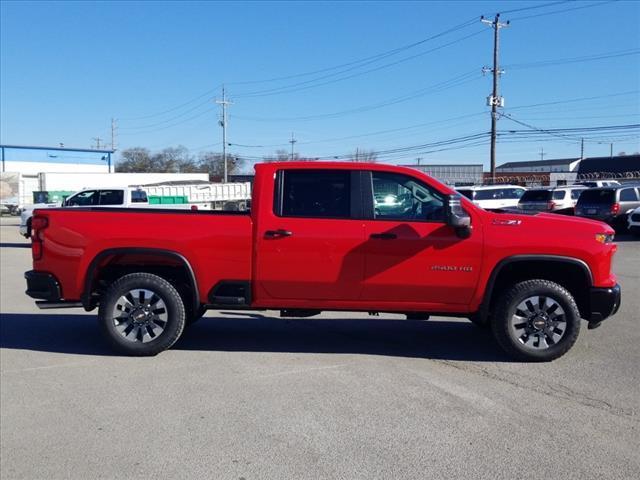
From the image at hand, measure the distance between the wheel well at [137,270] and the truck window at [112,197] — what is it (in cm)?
1524

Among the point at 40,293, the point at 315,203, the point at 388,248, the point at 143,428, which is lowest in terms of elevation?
the point at 143,428

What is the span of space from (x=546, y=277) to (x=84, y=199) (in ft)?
59.8

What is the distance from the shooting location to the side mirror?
5918 millimetres

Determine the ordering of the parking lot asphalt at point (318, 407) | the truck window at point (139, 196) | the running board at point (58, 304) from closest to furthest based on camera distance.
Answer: the parking lot asphalt at point (318, 407) < the running board at point (58, 304) < the truck window at point (139, 196)

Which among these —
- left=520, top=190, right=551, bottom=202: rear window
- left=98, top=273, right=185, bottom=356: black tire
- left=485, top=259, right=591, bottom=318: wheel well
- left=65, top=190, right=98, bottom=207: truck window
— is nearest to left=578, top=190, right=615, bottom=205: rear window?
left=520, top=190, right=551, bottom=202: rear window

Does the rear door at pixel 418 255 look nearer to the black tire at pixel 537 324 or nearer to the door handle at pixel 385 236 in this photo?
the door handle at pixel 385 236

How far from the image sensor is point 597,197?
22.8 m

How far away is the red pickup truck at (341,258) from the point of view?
6.16 meters

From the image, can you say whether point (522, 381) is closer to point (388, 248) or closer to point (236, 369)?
point (388, 248)

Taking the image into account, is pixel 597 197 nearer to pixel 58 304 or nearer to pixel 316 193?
pixel 316 193

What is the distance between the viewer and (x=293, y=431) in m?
4.55

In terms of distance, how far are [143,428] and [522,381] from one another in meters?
3.31

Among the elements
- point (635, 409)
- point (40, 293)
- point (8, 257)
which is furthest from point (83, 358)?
point (8, 257)

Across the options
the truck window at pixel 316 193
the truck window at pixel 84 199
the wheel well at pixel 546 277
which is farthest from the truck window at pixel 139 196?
the wheel well at pixel 546 277
